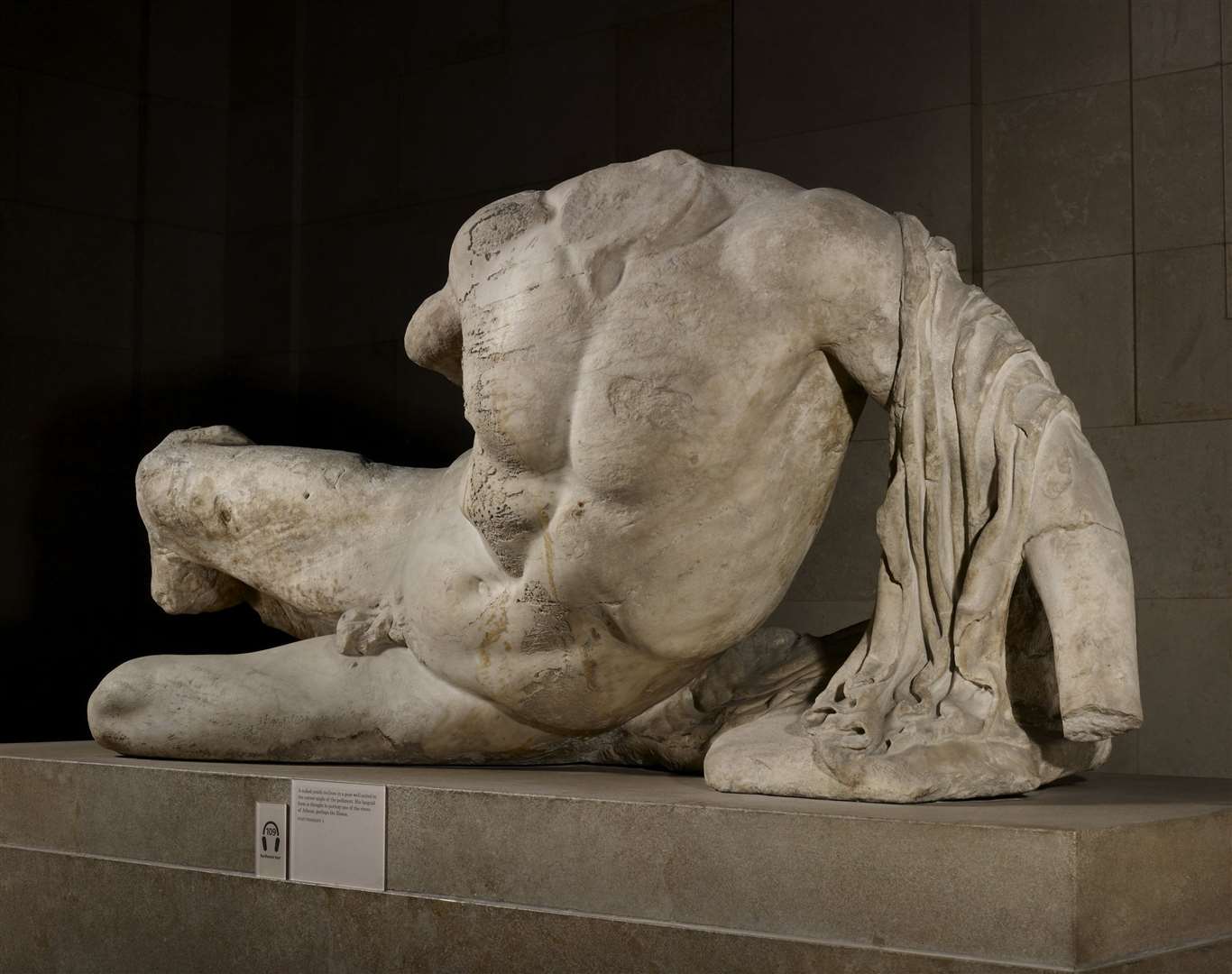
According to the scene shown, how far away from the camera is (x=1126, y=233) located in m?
5.20

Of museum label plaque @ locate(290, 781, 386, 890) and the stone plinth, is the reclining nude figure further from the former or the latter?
museum label plaque @ locate(290, 781, 386, 890)

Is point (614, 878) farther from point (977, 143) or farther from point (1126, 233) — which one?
point (977, 143)

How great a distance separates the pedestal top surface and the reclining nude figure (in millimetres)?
98

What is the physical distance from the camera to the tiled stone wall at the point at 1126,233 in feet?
16.6

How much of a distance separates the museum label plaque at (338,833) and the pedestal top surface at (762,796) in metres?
0.06

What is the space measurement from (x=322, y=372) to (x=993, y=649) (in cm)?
429

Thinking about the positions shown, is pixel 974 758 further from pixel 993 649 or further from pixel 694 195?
pixel 694 195

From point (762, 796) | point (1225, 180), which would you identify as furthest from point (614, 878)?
point (1225, 180)

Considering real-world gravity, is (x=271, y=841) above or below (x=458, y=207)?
below

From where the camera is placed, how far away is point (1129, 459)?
5.20 metres

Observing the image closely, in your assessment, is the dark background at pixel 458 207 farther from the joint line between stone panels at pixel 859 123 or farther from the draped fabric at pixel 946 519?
the draped fabric at pixel 946 519

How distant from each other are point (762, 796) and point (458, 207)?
3969 mm

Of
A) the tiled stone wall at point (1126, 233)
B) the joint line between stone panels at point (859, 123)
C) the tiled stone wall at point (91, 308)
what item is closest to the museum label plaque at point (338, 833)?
the tiled stone wall at point (1126, 233)

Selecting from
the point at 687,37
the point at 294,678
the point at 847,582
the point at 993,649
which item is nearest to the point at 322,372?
the point at 687,37
